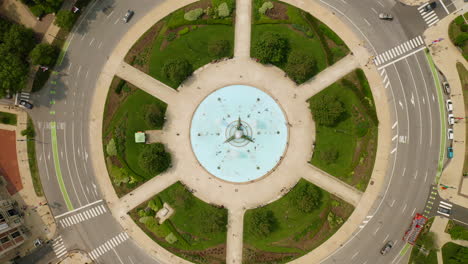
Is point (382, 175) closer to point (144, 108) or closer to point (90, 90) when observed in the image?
point (144, 108)

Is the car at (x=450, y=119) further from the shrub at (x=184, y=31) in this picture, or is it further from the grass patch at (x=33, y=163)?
the grass patch at (x=33, y=163)

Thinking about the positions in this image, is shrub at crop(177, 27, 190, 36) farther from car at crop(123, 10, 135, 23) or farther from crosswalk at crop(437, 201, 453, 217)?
crosswalk at crop(437, 201, 453, 217)

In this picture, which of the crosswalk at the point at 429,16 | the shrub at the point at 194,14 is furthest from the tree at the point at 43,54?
the crosswalk at the point at 429,16

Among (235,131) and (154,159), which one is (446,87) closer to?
(235,131)

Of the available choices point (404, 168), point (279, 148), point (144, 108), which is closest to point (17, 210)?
point (144, 108)

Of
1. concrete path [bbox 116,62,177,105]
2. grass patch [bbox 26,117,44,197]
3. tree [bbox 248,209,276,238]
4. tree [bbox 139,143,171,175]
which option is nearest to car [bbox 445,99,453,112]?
tree [bbox 248,209,276,238]
